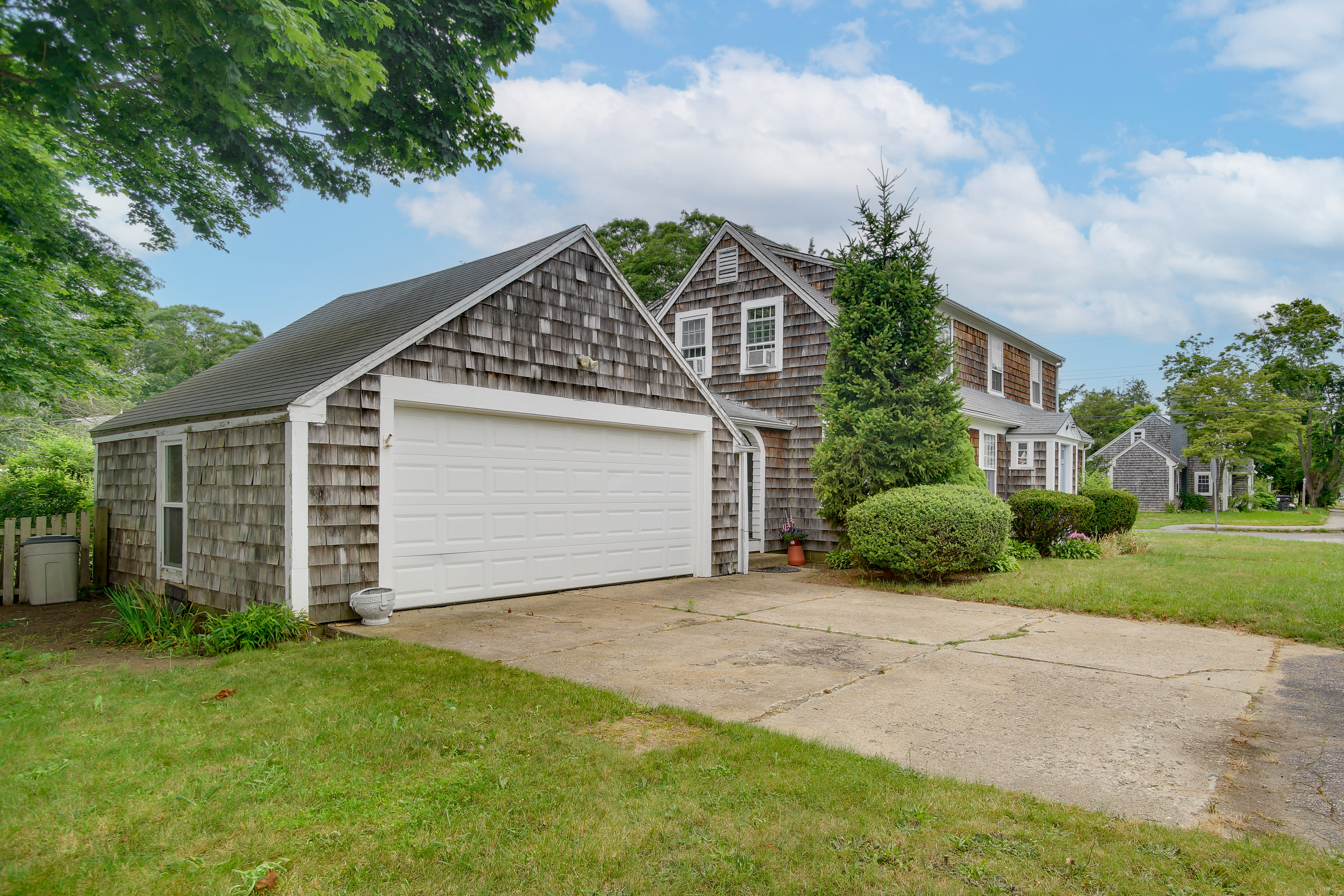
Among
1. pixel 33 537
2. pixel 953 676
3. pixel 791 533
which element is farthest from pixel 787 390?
pixel 33 537

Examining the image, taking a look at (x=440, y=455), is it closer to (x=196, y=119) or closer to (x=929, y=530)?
(x=196, y=119)

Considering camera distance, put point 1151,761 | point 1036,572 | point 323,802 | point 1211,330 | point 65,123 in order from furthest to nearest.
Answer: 1. point 1211,330
2. point 1036,572
3. point 65,123
4. point 1151,761
5. point 323,802

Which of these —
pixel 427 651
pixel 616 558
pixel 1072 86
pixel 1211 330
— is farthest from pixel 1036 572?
pixel 1211 330

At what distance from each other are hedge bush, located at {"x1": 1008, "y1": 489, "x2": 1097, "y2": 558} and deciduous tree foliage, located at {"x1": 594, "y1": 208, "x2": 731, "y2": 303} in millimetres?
19019

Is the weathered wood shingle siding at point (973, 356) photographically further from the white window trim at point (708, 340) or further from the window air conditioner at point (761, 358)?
the white window trim at point (708, 340)

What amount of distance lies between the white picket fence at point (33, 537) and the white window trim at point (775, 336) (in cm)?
1221

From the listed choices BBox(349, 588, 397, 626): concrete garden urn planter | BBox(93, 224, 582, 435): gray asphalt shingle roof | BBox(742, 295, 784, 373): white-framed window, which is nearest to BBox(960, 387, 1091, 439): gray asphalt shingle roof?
BBox(742, 295, 784, 373): white-framed window

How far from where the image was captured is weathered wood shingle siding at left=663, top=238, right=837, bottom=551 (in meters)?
14.9

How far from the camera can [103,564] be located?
1057 centimetres

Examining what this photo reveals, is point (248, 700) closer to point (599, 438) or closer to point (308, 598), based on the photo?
point (308, 598)

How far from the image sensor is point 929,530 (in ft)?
34.1

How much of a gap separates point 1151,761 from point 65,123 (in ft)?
38.4

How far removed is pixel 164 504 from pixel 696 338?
1116 centimetres

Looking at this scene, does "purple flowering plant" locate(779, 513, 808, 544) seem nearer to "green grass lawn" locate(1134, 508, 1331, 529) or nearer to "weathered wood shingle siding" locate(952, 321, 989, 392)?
"weathered wood shingle siding" locate(952, 321, 989, 392)
